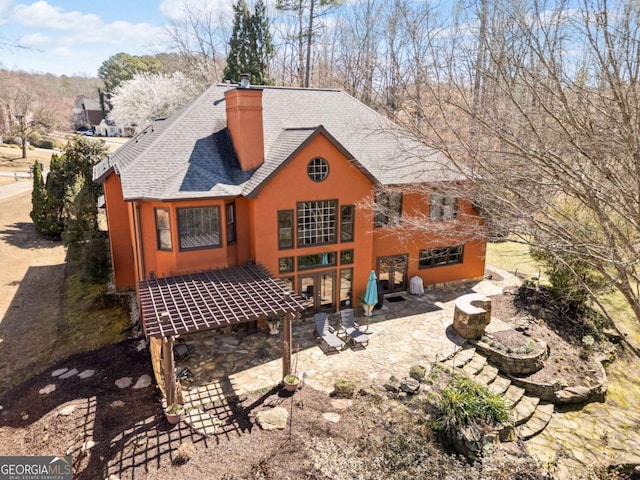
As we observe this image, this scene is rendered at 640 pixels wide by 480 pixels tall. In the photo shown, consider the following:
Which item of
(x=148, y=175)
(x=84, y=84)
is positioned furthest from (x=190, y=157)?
(x=84, y=84)

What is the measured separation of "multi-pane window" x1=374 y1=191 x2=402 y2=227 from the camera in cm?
1686

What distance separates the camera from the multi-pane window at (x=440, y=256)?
736 inches

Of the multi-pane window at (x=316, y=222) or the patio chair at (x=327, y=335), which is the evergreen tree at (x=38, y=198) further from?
the patio chair at (x=327, y=335)

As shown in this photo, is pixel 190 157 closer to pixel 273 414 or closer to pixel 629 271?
pixel 273 414

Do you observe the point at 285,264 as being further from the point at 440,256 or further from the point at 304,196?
the point at 440,256

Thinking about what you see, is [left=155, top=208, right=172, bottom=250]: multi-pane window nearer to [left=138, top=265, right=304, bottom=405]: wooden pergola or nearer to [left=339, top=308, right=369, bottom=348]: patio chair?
[left=138, top=265, right=304, bottom=405]: wooden pergola

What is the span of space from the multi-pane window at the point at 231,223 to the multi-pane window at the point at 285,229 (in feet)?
5.39

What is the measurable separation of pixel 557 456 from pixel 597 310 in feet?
32.4

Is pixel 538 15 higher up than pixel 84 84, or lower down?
lower down

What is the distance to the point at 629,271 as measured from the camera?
8641 mm

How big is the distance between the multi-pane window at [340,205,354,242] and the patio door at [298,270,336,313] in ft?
4.82

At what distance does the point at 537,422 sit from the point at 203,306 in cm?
1023

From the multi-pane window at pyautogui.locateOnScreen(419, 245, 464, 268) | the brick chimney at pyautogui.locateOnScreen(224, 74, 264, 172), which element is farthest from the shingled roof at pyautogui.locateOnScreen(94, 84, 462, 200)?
the multi-pane window at pyautogui.locateOnScreen(419, 245, 464, 268)

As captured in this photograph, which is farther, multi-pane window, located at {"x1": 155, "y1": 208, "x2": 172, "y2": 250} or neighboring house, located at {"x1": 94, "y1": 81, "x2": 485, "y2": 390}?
multi-pane window, located at {"x1": 155, "y1": 208, "x2": 172, "y2": 250}
